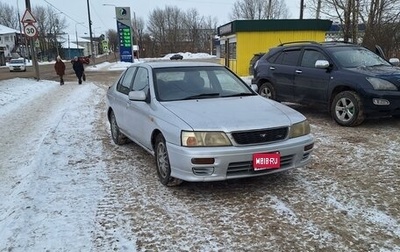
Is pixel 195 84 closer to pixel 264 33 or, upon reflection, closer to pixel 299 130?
pixel 299 130

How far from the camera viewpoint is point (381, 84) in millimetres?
6945

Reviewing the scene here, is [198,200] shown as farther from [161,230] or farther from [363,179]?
[363,179]

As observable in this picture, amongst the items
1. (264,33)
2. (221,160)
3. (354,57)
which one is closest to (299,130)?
(221,160)

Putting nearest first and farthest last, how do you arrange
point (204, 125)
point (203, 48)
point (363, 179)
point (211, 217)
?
point (211, 217)
point (204, 125)
point (363, 179)
point (203, 48)

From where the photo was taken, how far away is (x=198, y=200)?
4.21m

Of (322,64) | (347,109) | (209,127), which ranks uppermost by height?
(322,64)

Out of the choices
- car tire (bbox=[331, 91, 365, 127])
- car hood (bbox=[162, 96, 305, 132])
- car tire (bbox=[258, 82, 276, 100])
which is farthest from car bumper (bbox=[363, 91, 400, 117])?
car hood (bbox=[162, 96, 305, 132])

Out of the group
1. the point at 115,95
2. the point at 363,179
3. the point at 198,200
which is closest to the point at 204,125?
the point at 198,200

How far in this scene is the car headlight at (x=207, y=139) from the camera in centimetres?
399

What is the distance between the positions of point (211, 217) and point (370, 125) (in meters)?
5.15

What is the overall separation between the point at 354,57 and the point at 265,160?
4.99 metres

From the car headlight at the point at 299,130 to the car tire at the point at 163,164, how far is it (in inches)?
55.5

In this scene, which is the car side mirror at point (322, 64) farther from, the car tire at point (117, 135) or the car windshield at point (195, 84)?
the car tire at point (117, 135)

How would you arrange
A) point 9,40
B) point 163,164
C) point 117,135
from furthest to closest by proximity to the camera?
point 9,40
point 117,135
point 163,164
